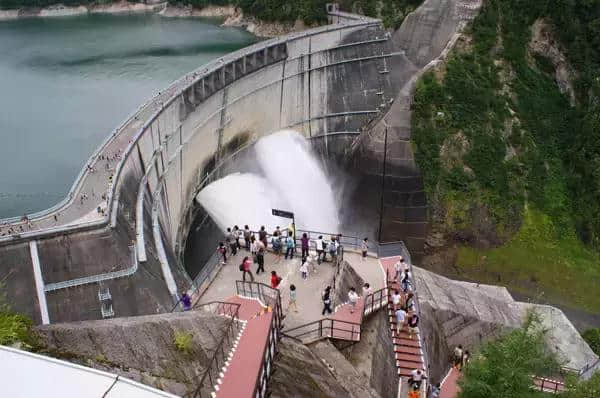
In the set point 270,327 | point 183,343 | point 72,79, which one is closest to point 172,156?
point 270,327

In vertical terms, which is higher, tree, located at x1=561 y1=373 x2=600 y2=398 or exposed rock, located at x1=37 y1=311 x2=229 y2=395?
exposed rock, located at x1=37 y1=311 x2=229 y2=395

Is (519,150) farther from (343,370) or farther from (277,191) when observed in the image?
(343,370)

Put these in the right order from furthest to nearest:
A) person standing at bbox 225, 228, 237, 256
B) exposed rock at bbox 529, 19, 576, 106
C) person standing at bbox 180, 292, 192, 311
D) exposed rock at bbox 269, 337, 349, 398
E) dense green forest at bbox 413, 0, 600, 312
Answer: exposed rock at bbox 529, 19, 576, 106
dense green forest at bbox 413, 0, 600, 312
person standing at bbox 225, 228, 237, 256
person standing at bbox 180, 292, 192, 311
exposed rock at bbox 269, 337, 349, 398

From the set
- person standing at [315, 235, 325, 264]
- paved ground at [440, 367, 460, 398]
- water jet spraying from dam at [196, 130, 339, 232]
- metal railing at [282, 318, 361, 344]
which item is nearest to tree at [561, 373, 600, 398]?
metal railing at [282, 318, 361, 344]

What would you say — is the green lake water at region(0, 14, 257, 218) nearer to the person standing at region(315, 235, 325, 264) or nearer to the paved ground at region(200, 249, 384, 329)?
the paved ground at region(200, 249, 384, 329)

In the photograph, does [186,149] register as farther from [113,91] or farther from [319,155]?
[113,91]

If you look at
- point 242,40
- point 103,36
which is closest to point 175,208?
point 242,40

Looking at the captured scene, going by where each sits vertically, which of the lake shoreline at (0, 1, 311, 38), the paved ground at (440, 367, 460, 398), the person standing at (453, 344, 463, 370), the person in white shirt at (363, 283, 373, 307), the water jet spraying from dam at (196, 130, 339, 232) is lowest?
the paved ground at (440, 367, 460, 398)
